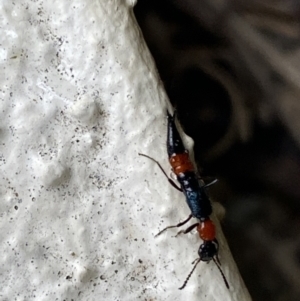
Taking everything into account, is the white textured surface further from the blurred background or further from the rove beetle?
the blurred background

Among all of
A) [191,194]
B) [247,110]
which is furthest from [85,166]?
[247,110]

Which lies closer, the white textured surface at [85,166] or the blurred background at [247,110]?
the white textured surface at [85,166]

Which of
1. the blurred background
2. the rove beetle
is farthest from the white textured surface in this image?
the blurred background

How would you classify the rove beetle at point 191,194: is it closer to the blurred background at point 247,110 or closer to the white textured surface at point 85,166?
the white textured surface at point 85,166

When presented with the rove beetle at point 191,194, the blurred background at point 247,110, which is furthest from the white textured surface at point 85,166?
the blurred background at point 247,110

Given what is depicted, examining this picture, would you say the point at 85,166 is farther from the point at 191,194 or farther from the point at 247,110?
the point at 247,110
